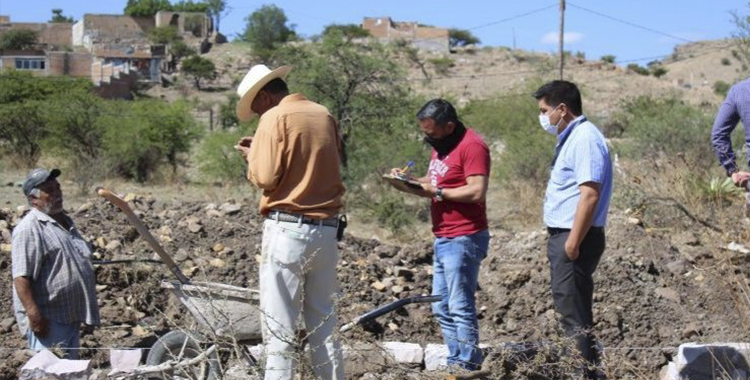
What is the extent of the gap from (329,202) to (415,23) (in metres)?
81.8

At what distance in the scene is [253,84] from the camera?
555 centimetres

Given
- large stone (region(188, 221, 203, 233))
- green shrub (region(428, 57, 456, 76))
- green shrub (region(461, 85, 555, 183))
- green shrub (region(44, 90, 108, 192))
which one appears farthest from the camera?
green shrub (region(428, 57, 456, 76))

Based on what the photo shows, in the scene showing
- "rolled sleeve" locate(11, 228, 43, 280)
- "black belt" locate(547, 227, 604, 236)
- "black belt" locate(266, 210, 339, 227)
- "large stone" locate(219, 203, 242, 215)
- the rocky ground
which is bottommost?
the rocky ground

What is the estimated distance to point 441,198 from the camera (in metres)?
6.43

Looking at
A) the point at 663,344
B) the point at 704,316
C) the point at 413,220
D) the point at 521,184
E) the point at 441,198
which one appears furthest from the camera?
the point at 521,184

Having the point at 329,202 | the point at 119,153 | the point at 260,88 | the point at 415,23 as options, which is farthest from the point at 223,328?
the point at 415,23

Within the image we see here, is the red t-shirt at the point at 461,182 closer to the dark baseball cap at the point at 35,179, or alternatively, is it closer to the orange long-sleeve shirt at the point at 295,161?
the orange long-sleeve shirt at the point at 295,161

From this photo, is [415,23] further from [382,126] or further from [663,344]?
[663,344]

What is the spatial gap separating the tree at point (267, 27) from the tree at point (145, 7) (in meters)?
16.4

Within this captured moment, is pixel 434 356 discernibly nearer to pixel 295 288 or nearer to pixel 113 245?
pixel 295 288

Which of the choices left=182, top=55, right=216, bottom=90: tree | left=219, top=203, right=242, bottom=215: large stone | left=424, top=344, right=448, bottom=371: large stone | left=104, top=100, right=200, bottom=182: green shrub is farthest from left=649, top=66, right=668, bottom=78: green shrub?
left=424, top=344, right=448, bottom=371: large stone

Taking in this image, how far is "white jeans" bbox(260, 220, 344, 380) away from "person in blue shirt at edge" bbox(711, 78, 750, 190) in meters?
2.54

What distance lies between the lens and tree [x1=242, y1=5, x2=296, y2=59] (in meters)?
86.3

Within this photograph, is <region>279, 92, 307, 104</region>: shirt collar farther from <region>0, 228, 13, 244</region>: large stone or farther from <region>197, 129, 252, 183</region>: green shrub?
<region>197, 129, 252, 183</region>: green shrub
